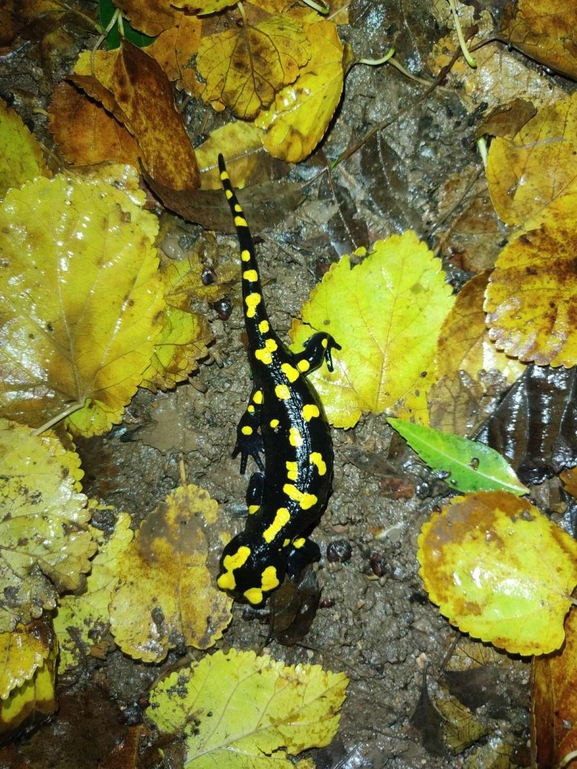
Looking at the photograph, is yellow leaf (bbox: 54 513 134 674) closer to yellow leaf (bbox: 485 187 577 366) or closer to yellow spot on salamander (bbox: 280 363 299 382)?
yellow spot on salamander (bbox: 280 363 299 382)

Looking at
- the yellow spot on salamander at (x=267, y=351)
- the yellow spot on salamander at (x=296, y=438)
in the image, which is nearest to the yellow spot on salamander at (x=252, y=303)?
the yellow spot on salamander at (x=267, y=351)

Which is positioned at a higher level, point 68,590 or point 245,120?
point 245,120

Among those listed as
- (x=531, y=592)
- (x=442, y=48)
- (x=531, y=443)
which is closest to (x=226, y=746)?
(x=531, y=592)

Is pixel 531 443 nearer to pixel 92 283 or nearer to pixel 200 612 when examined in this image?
pixel 200 612

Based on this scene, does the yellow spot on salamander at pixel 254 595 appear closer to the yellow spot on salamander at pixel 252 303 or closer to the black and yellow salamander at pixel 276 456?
the black and yellow salamander at pixel 276 456

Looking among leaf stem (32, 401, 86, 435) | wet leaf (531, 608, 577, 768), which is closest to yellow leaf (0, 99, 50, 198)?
leaf stem (32, 401, 86, 435)

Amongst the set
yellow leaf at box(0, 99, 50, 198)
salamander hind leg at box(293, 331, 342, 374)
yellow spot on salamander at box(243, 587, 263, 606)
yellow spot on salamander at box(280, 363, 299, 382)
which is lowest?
yellow spot on salamander at box(243, 587, 263, 606)
